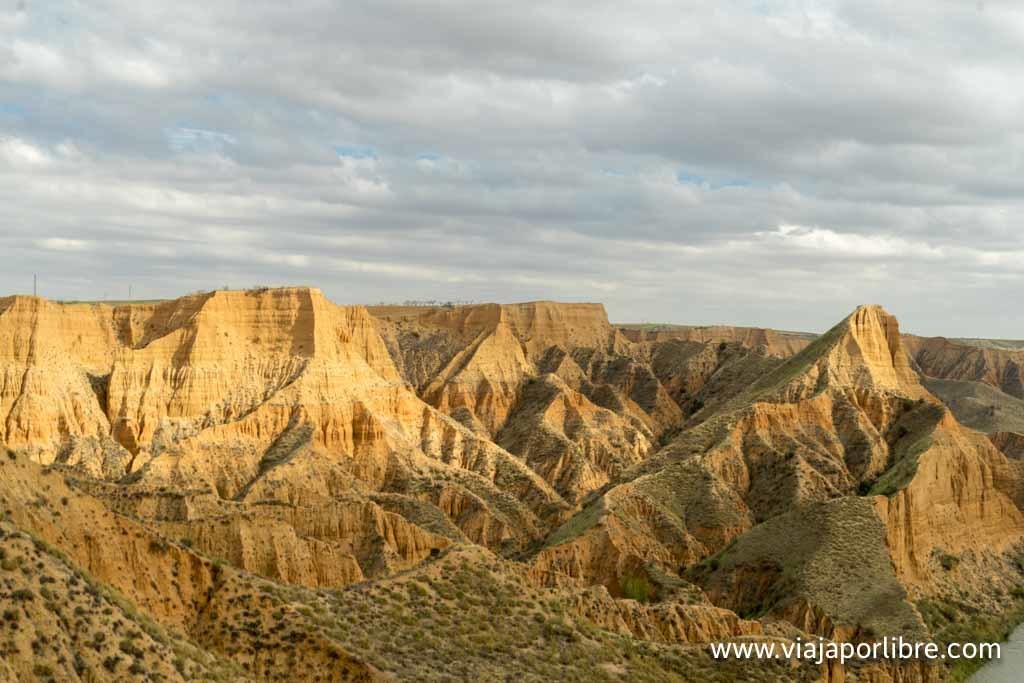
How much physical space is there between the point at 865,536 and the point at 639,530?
1816 centimetres

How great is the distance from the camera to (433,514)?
95750 mm

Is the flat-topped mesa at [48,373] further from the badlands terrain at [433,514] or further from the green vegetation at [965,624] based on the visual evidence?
the green vegetation at [965,624]

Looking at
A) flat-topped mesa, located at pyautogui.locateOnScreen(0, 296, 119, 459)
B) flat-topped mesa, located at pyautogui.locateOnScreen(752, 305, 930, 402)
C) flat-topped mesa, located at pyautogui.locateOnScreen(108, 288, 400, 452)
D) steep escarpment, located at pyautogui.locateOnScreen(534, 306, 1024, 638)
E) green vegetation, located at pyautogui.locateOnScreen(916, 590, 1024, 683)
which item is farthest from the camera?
flat-topped mesa, located at pyautogui.locateOnScreen(752, 305, 930, 402)

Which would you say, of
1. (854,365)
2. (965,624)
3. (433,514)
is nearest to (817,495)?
(965,624)

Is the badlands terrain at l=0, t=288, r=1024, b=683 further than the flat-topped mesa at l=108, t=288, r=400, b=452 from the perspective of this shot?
No

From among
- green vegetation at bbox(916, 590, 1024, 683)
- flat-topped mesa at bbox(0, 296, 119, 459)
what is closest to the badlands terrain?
flat-topped mesa at bbox(0, 296, 119, 459)

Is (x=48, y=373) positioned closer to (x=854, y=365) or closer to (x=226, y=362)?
(x=226, y=362)

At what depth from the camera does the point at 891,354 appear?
424 feet

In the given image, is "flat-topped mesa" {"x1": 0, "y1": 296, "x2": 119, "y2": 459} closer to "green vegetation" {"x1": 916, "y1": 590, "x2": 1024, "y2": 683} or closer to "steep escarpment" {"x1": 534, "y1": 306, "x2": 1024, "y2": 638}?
"steep escarpment" {"x1": 534, "y1": 306, "x2": 1024, "y2": 638}

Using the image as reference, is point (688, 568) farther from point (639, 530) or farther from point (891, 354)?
point (891, 354)

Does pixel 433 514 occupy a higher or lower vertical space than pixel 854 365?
lower

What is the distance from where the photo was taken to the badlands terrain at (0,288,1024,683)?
3844 cm

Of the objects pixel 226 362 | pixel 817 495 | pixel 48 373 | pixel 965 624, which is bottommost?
pixel 965 624

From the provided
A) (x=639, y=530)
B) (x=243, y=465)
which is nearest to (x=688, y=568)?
(x=639, y=530)
